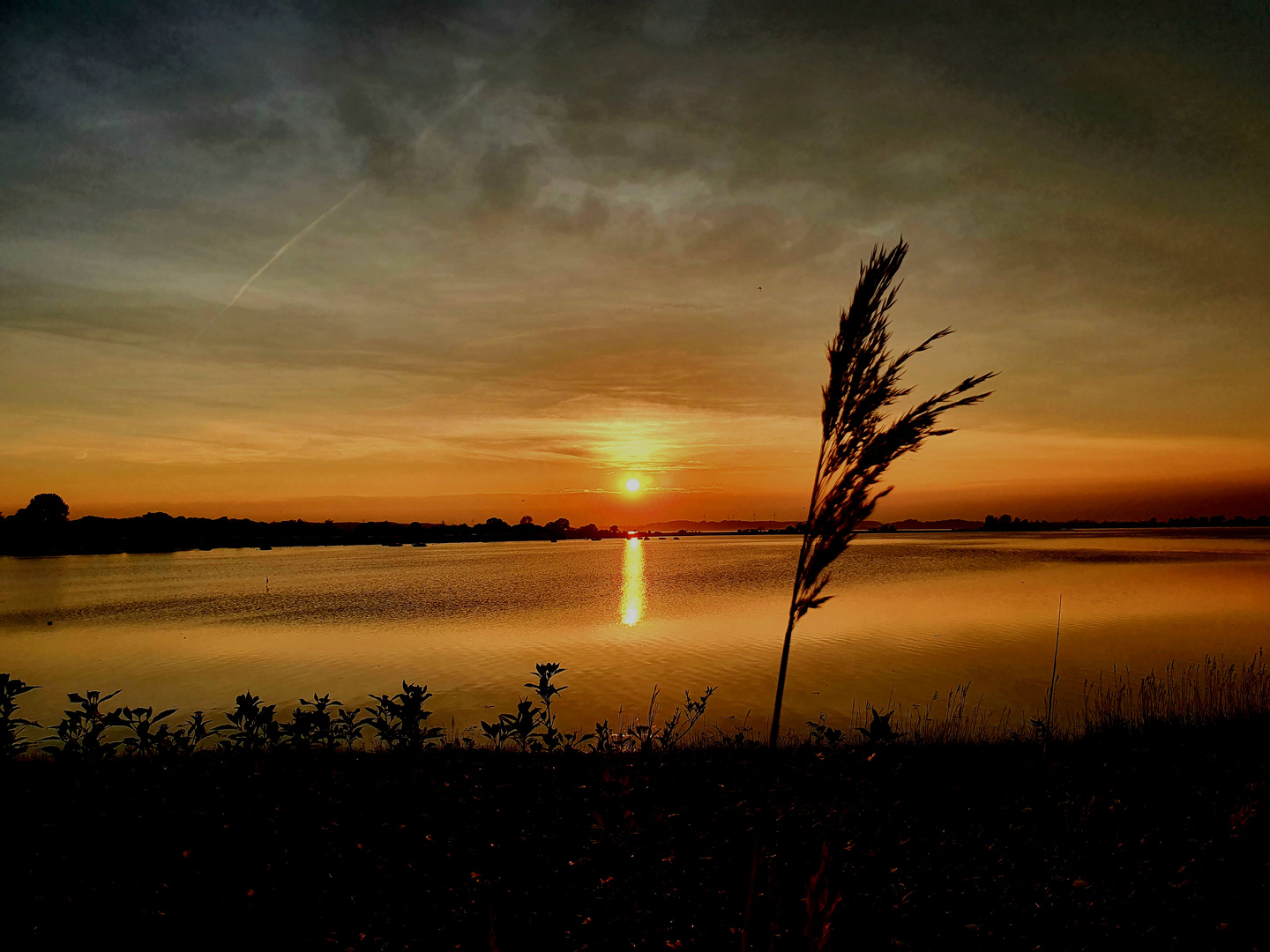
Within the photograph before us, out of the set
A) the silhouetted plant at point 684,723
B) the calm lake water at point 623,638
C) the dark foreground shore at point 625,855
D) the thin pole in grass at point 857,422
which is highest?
the thin pole in grass at point 857,422

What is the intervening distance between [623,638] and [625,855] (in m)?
20.1

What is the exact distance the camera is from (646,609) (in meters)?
36.1

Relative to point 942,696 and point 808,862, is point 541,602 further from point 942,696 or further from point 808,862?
point 808,862

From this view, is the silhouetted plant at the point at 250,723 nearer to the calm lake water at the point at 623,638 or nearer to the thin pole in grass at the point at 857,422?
the calm lake water at the point at 623,638

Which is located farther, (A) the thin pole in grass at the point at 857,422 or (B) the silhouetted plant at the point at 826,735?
(B) the silhouetted plant at the point at 826,735

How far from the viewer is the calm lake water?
55.2 ft

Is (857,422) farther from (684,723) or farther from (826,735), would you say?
(684,723)

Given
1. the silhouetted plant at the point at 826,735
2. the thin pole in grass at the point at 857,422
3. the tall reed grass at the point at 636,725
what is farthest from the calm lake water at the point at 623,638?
the thin pole in grass at the point at 857,422

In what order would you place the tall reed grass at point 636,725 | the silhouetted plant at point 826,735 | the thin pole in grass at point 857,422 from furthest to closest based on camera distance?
the silhouetted plant at point 826,735 → the tall reed grass at point 636,725 → the thin pole in grass at point 857,422

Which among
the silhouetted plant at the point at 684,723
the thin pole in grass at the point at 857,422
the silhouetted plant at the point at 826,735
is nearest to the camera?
the thin pole in grass at the point at 857,422

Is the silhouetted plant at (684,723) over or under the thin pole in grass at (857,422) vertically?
under

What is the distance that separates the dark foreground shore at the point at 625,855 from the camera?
15.5 feet

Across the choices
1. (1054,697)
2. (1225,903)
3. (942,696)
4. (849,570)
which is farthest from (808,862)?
(849,570)

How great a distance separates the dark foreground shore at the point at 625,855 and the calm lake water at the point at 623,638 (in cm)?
626
